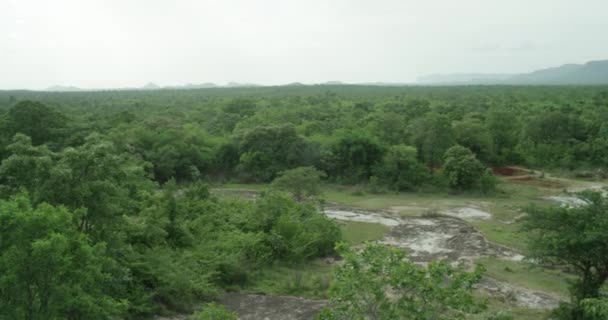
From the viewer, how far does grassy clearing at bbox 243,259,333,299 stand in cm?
1816

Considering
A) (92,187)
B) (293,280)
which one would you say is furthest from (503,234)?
(92,187)

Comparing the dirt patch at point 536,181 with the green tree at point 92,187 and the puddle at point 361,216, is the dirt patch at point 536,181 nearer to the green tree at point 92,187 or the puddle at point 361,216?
the puddle at point 361,216

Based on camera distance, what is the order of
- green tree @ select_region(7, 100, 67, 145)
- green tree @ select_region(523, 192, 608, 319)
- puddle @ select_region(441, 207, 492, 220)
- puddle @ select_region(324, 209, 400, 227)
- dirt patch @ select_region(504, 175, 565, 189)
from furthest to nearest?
dirt patch @ select_region(504, 175, 565, 189), green tree @ select_region(7, 100, 67, 145), puddle @ select_region(441, 207, 492, 220), puddle @ select_region(324, 209, 400, 227), green tree @ select_region(523, 192, 608, 319)

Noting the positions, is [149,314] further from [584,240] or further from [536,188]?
[536,188]

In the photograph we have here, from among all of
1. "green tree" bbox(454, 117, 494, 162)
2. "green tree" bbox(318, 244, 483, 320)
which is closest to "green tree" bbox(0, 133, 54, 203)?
"green tree" bbox(318, 244, 483, 320)

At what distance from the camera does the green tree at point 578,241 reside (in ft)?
46.7

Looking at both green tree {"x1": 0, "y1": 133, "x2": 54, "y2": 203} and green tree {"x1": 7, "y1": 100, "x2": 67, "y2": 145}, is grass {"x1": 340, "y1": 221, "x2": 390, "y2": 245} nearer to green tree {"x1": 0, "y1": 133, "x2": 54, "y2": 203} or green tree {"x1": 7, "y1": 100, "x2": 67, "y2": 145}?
green tree {"x1": 0, "y1": 133, "x2": 54, "y2": 203}

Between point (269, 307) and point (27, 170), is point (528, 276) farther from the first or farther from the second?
point (27, 170)

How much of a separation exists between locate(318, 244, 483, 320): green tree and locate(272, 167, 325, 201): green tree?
18738 millimetres

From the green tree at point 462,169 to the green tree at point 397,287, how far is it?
88.0 feet

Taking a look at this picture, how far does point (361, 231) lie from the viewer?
26.3 meters

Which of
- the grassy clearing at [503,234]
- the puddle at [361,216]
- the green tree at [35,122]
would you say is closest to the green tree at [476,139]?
the grassy clearing at [503,234]

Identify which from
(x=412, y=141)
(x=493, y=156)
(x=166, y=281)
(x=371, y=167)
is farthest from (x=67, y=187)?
(x=493, y=156)

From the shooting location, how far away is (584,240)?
13953 millimetres
